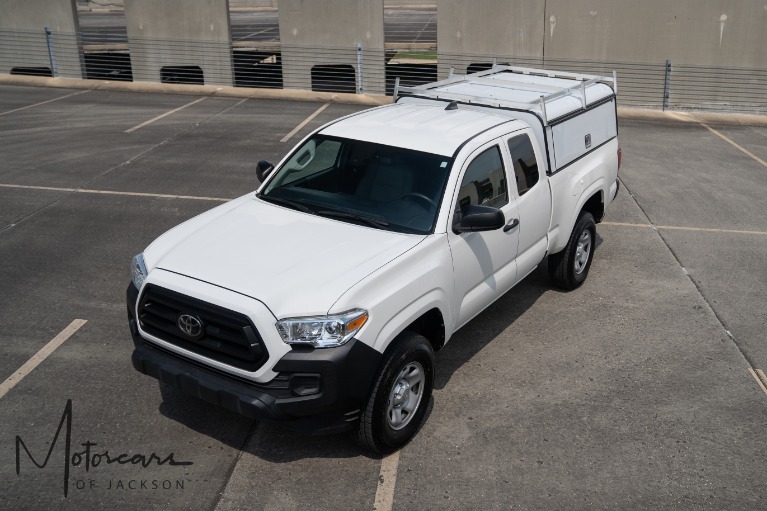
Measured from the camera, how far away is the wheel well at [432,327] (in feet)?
19.7

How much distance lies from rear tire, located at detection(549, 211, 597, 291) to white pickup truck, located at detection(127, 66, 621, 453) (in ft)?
0.09

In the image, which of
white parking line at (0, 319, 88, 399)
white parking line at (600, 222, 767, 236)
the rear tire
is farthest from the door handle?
white parking line at (600, 222, 767, 236)

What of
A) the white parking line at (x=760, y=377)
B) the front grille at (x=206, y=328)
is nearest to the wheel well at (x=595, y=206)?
the white parking line at (x=760, y=377)

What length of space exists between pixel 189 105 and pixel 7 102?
3.83 metres

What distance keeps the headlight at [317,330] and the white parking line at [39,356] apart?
105 inches

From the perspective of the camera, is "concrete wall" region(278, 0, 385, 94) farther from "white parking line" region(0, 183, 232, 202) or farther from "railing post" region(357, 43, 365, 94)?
"white parking line" region(0, 183, 232, 202)

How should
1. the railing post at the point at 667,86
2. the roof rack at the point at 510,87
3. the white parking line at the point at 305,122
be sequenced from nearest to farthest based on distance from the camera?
the roof rack at the point at 510,87
the white parking line at the point at 305,122
the railing post at the point at 667,86

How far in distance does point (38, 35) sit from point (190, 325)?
18.5 meters

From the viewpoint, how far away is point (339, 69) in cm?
2097

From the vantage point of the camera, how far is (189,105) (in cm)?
1769

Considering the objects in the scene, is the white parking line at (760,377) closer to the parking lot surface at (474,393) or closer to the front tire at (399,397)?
the parking lot surface at (474,393)

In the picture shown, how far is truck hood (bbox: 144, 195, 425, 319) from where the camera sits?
206 inches

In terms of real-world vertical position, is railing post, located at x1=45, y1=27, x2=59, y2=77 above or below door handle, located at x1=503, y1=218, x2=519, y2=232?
above

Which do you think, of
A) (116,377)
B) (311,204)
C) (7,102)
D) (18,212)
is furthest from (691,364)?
(7,102)
